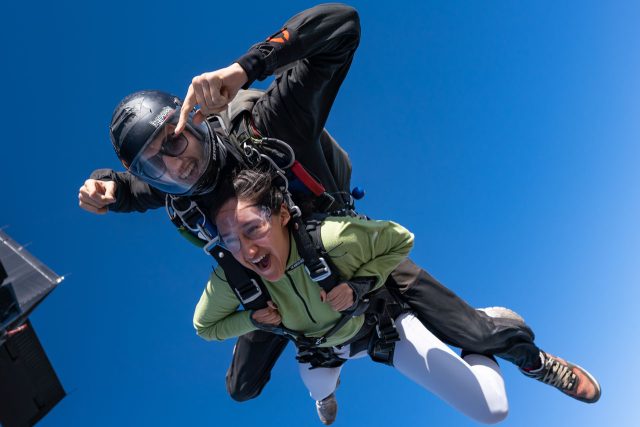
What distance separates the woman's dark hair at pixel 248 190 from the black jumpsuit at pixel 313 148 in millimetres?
525

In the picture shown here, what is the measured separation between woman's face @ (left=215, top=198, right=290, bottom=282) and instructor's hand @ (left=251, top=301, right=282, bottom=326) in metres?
0.32

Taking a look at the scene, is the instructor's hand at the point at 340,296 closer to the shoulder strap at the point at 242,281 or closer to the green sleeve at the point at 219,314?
the shoulder strap at the point at 242,281

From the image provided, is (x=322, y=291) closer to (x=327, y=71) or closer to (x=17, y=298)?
(x=327, y=71)

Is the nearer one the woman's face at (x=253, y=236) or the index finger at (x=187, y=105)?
the index finger at (x=187, y=105)

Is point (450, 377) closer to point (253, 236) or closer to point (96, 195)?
point (253, 236)

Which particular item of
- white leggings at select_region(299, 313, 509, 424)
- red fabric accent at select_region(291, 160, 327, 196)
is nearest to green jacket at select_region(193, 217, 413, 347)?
red fabric accent at select_region(291, 160, 327, 196)

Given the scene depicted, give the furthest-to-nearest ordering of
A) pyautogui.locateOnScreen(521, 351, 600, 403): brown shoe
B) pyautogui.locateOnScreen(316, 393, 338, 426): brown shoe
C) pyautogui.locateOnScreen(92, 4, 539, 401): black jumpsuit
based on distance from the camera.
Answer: pyautogui.locateOnScreen(316, 393, 338, 426): brown shoe < pyautogui.locateOnScreen(521, 351, 600, 403): brown shoe < pyautogui.locateOnScreen(92, 4, 539, 401): black jumpsuit

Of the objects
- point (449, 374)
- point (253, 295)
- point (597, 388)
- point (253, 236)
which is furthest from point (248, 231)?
point (597, 388)

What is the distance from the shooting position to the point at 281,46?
3146 mm

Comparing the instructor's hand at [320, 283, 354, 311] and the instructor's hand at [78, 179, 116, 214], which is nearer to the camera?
the instructor's hand at [320, 283, 354, 311]

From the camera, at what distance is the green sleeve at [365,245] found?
11.3ft

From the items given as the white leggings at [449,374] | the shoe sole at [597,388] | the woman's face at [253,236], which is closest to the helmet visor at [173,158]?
the woman's face at [253,236]

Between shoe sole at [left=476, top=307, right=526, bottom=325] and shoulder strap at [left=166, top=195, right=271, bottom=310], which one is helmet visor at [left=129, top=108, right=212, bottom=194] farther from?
shoe sole at [left=476, top=307, right=526, bottom=325]

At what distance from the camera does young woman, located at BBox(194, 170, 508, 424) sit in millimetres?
3324
